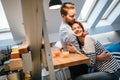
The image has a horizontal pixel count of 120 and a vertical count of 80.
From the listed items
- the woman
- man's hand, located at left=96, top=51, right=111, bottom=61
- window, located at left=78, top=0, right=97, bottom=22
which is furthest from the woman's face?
window, located at left=78, top=0, right=97, bottom=22

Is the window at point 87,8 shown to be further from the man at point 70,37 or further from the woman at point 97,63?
the woman at point 97,63

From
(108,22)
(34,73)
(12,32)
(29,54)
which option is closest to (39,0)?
(29,54)

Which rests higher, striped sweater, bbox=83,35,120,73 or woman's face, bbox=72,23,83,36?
woman's face, bbox=72,23,83,36

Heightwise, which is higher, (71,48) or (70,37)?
(70,37)

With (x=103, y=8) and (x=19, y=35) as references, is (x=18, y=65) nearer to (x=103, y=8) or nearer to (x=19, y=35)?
(x=19, y=35)

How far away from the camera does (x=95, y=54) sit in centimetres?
175

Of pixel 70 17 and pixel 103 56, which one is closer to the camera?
pixel 103 56

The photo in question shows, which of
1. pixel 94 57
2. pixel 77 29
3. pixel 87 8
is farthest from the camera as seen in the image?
pixel 87 8

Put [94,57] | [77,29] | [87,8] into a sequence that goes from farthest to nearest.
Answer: [87,8], [77,29], [94,57]

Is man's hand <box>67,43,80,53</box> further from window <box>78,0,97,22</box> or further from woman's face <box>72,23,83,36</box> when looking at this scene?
window <box>78,0,97,22</box>

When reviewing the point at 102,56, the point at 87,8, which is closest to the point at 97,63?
the point at 102,56

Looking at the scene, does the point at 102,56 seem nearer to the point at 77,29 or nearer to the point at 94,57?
the point at 94,57

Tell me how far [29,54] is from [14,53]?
231mm

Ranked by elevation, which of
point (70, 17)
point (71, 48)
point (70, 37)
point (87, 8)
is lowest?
point (71, 48)
